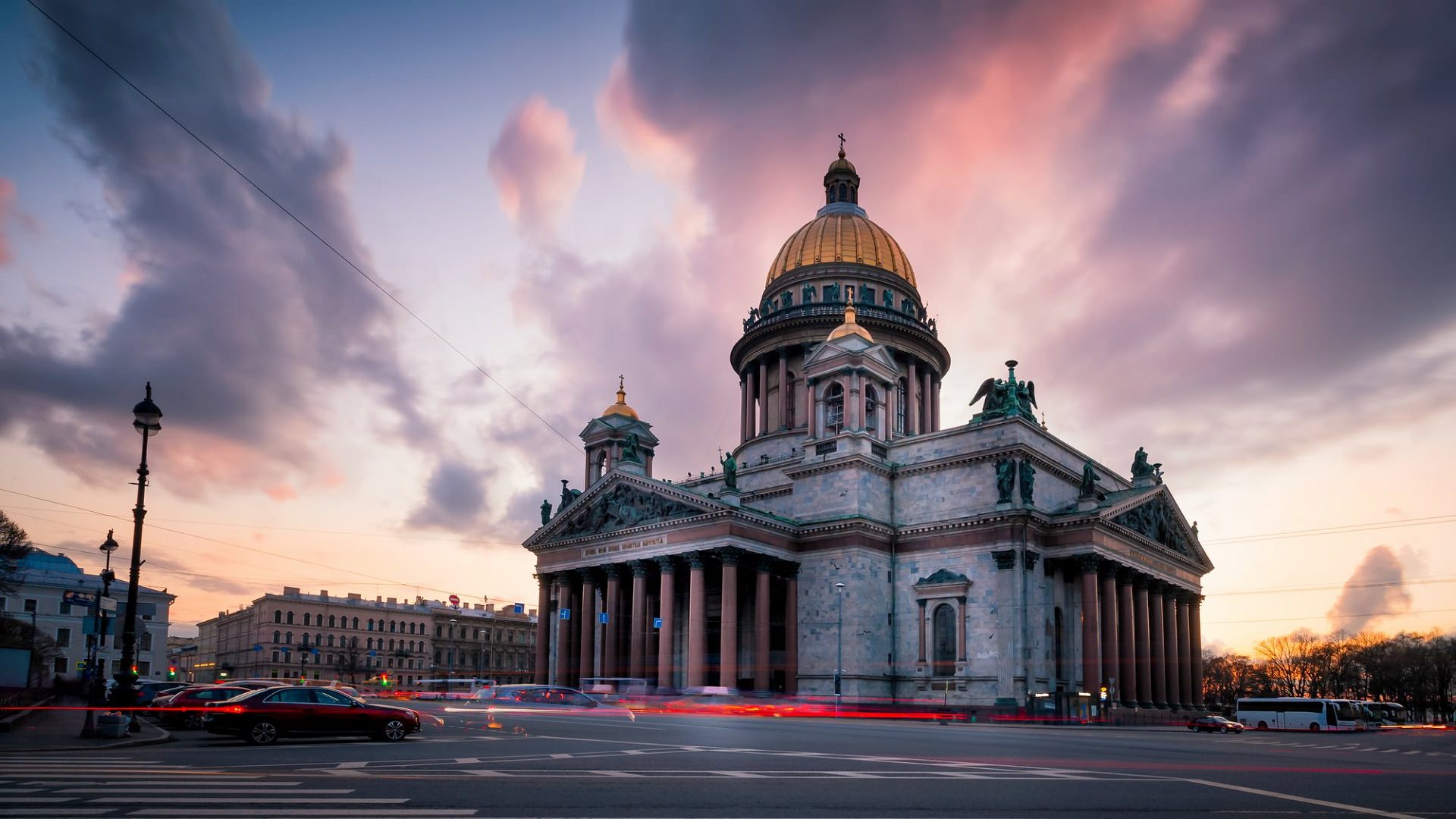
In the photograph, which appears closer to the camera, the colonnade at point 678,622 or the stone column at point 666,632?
the colonnade at point 678,622

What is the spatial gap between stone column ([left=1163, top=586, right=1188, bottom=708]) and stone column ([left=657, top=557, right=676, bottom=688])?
32.1 m

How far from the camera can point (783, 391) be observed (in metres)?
83.1

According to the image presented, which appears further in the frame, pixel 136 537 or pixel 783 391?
pixel 783 391

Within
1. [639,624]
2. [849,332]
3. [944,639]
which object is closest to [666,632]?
[639,624]

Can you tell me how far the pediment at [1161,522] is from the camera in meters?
63.2

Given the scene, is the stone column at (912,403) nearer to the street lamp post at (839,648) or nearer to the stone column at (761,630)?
the street lamp post at (839,648)

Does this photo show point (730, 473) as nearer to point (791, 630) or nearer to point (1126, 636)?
point (791, 630)

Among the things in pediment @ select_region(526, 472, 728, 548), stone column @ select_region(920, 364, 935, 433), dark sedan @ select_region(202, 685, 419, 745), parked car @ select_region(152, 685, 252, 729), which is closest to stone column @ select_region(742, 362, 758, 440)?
stone column @ select_region(920, 364, 935, 433)

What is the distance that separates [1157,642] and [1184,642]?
8.69m

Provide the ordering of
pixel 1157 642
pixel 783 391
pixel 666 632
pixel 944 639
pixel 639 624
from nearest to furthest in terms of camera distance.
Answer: pixel 944 639 → pixel 666 632 → pixel 639 624 → pixel 1157 642 → pixel 783 391

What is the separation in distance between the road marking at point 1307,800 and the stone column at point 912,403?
64137 millimetres

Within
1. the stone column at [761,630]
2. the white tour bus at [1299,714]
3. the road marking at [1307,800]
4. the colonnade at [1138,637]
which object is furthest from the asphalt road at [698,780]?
the white tour bus at [1299,714]

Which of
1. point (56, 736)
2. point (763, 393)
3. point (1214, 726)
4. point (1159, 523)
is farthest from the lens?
point (763, 393)

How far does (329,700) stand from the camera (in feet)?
85.5
